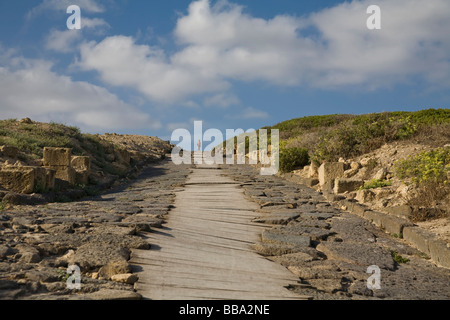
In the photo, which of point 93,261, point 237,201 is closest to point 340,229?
point 237,201

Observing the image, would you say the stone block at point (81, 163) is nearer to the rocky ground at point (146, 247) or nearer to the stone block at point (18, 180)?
the stone block at point (18, 180)

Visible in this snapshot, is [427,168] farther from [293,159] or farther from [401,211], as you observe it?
[293,159]

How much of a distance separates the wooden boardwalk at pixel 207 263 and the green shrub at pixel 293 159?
304 inches

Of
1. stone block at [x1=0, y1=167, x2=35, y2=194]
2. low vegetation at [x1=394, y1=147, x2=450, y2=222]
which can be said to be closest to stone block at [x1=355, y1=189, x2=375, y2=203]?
low vegetation at [x1=394, y1=147, x2=450, y2=222]

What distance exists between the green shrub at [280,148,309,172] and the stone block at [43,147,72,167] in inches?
293

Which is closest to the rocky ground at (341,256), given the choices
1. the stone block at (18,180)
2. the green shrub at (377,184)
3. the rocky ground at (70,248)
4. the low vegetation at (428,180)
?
the low vegetation at (428,180)

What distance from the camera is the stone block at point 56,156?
11.6 metres

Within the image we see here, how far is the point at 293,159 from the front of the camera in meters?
15.5

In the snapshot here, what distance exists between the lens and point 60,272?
3.88 metres

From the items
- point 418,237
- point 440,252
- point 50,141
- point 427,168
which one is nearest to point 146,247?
point 440,252

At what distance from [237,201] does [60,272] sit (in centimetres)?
586

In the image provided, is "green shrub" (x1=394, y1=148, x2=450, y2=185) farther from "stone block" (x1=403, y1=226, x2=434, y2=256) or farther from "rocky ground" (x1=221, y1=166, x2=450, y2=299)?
"stone block" (x1=403, y1=226, x2=434, y2=256)
